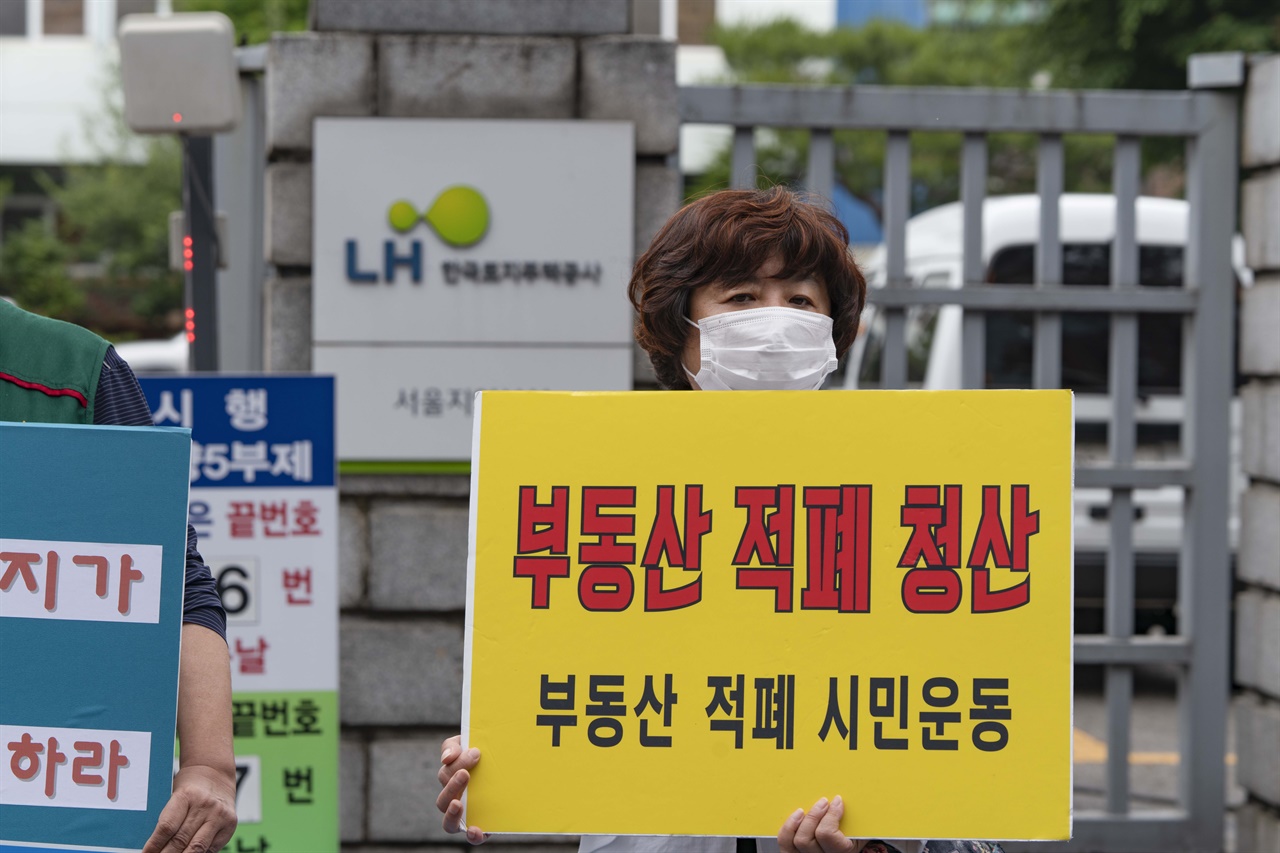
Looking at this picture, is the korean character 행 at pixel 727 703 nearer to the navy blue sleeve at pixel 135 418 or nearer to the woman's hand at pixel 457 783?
the woman's hand at pixel 457 783

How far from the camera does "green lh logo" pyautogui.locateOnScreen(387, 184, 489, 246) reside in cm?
407

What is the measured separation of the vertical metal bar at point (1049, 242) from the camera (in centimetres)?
427

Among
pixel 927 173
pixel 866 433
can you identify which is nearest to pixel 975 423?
pixel 866 433

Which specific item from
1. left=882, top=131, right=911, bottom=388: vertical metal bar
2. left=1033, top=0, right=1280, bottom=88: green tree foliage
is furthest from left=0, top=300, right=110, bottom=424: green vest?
left=1033, top=0, right=1280, bottom=88: green tree foliage

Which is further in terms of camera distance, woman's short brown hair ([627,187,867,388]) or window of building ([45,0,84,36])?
window of building ([45,0,84,36])

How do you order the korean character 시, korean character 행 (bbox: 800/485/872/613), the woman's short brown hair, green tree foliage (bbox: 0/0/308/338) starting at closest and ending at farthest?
korean character 행 (bbox: 800/485/872/613)
the woman's short brown hair
the korean character 시
green tree foliage (bbox: 0/0/308/338)

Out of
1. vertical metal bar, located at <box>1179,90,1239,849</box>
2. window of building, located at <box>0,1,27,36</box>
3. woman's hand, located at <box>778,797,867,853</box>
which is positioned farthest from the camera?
window of building, located at <box>0,1,27,36</box>

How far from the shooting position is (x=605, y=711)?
6.10 feet

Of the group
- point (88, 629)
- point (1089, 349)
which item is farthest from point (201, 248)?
point (1089, 349)

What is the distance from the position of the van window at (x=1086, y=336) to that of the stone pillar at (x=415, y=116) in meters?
3.62

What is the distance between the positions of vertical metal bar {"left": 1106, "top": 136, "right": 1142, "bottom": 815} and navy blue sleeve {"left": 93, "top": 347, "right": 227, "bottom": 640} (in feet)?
10.3

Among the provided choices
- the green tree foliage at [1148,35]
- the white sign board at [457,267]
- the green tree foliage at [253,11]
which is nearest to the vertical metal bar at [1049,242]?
the white sign board at [457,267]

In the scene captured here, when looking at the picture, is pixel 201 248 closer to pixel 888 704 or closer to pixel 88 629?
pixel 88 629

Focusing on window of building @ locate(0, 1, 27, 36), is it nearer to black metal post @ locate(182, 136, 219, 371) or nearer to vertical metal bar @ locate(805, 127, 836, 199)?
black metal post @ locate(182, 136, 219, 371)
